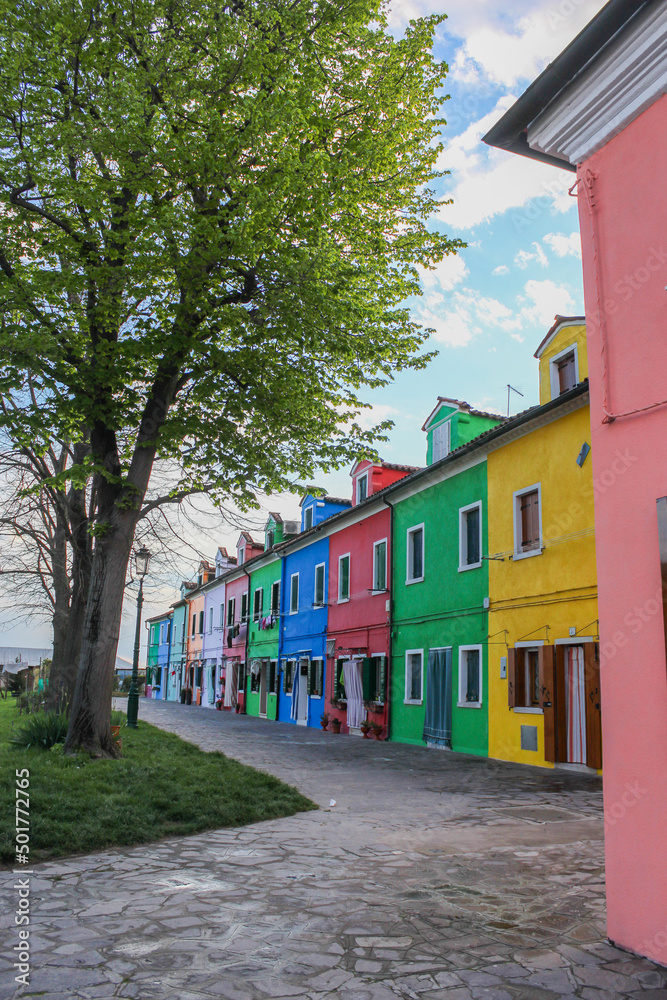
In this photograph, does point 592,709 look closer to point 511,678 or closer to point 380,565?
point 511,678

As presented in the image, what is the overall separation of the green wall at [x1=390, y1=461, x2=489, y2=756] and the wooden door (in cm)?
332

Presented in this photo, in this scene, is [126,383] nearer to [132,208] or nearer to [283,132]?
[132,208]

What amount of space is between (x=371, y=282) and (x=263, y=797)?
8298 millimetres

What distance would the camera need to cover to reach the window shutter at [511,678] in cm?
1417

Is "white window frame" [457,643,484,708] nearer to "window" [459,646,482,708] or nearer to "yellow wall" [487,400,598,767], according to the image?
"window" [459,646,482,708]

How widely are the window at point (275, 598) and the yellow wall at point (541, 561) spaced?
17.1 m

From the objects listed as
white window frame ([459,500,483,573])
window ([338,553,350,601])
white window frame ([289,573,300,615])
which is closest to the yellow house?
white window frame ([459,500,483,573])

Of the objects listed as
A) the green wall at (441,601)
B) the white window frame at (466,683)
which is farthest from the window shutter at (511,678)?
the white window frame at (466,683)

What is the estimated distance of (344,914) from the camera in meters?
4.79

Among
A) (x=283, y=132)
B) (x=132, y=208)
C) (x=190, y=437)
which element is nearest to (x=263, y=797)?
(x=190, y=437)

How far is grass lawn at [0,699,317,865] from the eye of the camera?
6773 millimetres

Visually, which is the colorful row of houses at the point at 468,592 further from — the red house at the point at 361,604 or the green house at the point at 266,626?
the green house at the point at 266,626

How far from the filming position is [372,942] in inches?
168

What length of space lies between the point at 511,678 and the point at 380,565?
8050 mm
